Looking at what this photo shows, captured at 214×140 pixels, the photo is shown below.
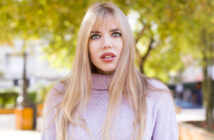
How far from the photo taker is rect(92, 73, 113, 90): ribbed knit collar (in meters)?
2.21

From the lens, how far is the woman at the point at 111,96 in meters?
2.05

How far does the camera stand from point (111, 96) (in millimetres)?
2098

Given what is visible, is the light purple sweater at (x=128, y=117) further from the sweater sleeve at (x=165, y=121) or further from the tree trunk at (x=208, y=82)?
the tree trunk at (x=208, y=82)

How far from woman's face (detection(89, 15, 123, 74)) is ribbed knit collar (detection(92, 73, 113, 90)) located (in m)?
0.08

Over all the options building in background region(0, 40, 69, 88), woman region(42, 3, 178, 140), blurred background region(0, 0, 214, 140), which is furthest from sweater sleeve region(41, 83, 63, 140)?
building in background region(0, 40, 69, 88)

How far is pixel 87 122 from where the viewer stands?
2.10 m

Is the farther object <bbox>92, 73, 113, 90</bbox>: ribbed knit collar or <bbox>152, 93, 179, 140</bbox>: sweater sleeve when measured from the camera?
<bbox>92, 73, 113, 90</bbox>: ribbed knit collar

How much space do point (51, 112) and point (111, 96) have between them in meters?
0.52

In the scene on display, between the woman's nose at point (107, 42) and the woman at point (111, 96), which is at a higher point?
the woman's nose at point (107, 42)

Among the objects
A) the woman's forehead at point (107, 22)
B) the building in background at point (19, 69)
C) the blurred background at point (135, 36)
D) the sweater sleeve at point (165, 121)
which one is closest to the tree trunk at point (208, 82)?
the blurred background at point (135, 36)

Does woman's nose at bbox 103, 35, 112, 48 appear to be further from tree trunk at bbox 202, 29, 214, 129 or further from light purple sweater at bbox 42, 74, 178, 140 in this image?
tree trunk at bbox 202, 29, 214, 129

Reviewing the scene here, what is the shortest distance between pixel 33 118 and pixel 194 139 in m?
6.42

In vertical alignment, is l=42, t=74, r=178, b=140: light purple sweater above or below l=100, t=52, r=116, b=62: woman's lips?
below

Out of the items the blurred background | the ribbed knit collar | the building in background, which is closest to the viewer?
the ribbed knit collar
